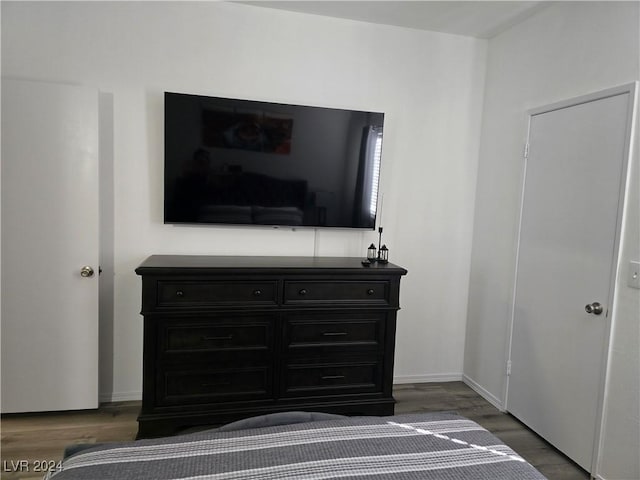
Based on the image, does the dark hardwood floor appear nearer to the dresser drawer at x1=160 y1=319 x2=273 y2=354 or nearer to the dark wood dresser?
the dark wood dresser

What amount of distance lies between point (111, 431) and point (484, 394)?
2596 millimetres

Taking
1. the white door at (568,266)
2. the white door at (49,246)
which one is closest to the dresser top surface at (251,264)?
the white door at (49,246)

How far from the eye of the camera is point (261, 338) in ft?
7.97

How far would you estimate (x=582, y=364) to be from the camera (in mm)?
2250

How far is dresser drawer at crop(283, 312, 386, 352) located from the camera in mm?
2469

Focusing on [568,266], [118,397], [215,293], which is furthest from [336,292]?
[118,397]

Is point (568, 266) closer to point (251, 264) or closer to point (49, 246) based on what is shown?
point (251, 264)

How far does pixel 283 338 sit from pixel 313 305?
0.27 m

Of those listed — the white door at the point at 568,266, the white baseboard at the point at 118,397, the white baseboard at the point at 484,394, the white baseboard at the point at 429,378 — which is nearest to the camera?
the white door at the point at 568,266

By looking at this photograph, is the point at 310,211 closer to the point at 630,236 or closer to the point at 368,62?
the point at 368,62

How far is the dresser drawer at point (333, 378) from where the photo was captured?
98.2 inches

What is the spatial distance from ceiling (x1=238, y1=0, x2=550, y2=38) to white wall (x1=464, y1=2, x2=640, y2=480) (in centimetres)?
13

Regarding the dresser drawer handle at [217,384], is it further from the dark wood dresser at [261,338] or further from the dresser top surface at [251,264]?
the dresser top surface at [251,264]

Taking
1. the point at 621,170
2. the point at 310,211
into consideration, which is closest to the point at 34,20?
the point at 310,211
